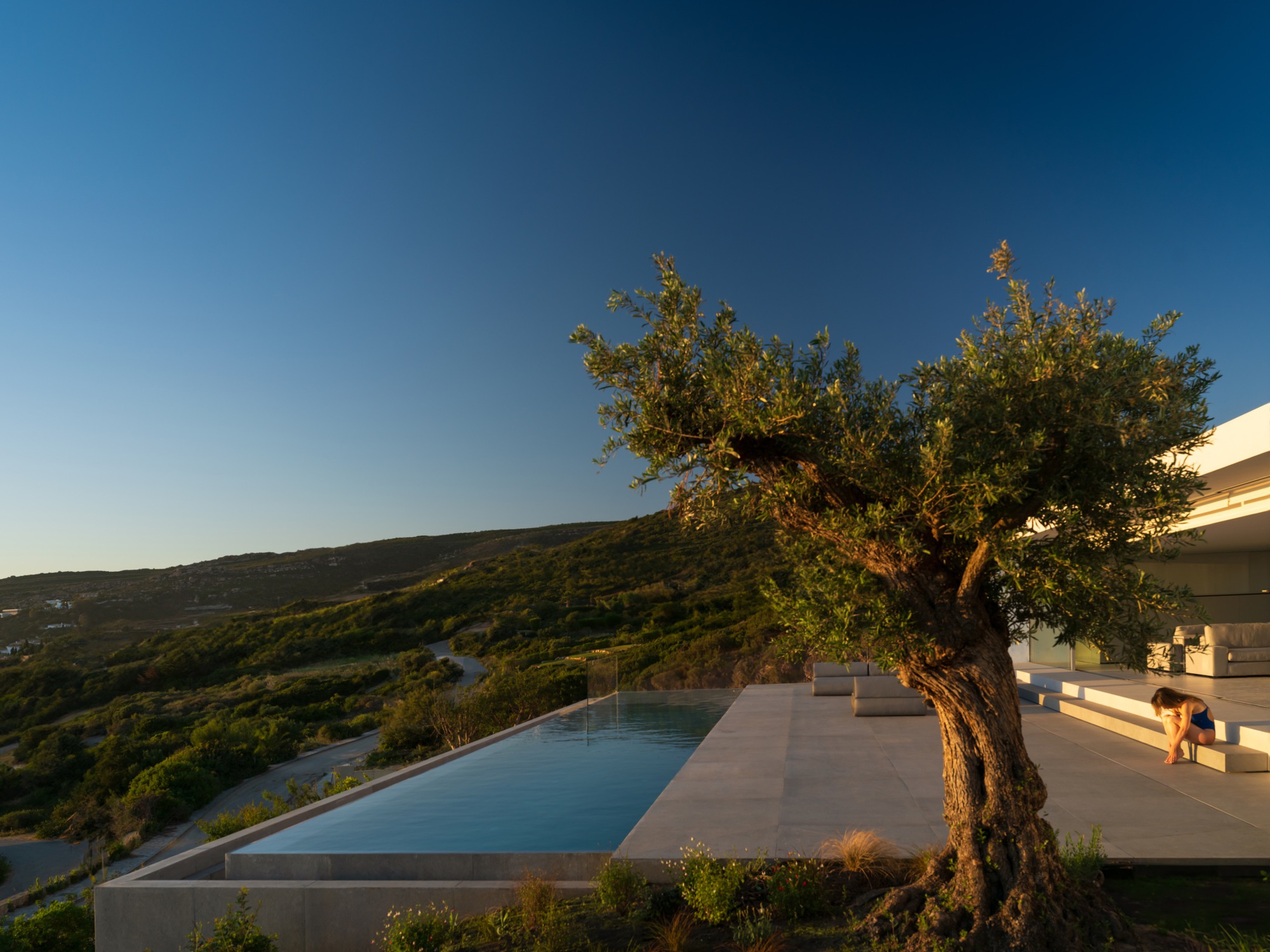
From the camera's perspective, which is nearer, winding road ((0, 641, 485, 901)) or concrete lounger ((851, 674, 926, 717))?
concrete lounger ((851, 674, 926, 717))

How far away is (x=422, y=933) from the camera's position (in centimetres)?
452

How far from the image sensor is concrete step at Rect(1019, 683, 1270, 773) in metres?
7.21

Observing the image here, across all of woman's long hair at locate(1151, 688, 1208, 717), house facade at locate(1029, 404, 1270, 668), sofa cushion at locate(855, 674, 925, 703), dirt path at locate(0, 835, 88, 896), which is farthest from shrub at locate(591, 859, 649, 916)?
dirt path at locate(0, 835, 88, 896)

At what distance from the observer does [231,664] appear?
38.7 metres

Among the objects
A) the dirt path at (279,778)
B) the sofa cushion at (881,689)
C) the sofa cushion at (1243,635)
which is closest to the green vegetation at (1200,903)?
the sofa cushion at (881,689)

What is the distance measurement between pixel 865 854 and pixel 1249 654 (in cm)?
1086

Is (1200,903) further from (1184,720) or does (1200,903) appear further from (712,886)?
(1184,720)

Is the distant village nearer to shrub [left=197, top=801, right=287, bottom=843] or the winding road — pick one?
the winding road

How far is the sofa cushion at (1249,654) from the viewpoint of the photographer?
12.0 meters

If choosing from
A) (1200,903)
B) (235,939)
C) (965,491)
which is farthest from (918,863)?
(235,939)

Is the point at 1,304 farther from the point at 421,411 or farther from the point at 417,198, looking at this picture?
the point at 421,411

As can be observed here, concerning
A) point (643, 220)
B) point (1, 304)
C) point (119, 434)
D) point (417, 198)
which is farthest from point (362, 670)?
point (643, 220)

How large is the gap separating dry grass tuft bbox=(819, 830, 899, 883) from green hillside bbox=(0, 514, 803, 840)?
2.08m

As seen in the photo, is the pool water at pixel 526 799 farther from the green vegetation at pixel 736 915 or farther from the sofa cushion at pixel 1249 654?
the sofa cushion at pixel 1249 654
